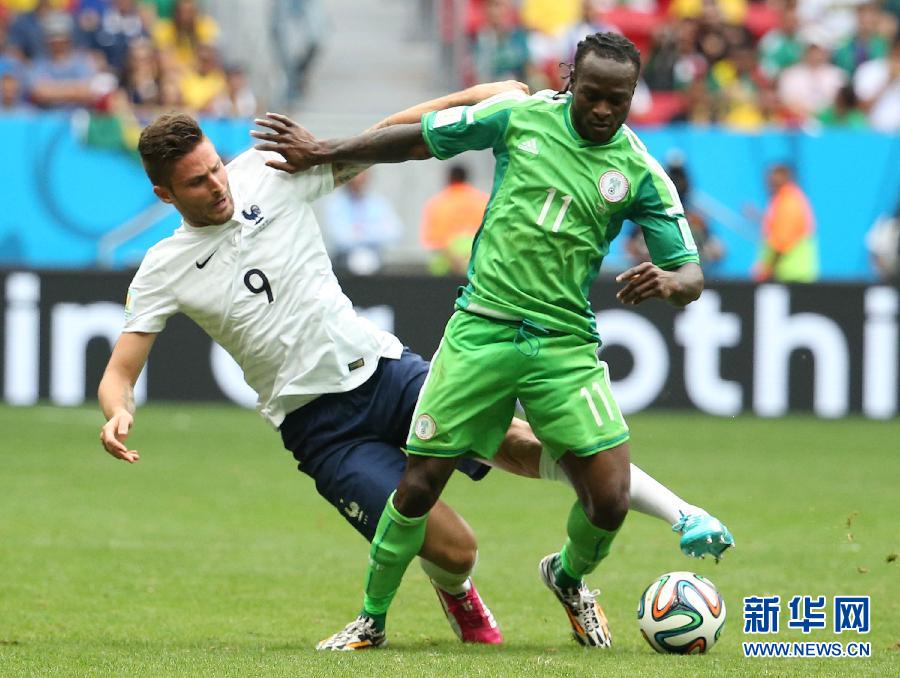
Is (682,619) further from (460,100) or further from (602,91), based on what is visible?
A: (460,100)

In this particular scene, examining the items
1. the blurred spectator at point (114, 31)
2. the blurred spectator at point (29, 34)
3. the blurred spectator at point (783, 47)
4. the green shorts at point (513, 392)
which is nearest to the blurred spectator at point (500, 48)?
the blurred spectator at point (783, 47)

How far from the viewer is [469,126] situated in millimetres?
6047

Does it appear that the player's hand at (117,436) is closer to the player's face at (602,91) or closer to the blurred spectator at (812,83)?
the player's face at (602,91)

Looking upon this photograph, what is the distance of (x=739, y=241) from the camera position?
17.8 m

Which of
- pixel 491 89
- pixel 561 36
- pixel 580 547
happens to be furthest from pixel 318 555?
pixel 561 36

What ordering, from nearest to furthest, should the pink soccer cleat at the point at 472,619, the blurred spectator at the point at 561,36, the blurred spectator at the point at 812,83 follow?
1. the pink soccer cleat at the point at 472,619
2. the blurred spectator at the point at 561,36
3. the blurred spectator at the point at 812,83

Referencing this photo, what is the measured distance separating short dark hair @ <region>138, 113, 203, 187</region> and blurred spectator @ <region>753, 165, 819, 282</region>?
1192cm

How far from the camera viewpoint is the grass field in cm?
592

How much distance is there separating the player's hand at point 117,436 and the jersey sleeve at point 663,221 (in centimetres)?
206

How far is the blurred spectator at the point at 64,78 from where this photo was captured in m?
18.0

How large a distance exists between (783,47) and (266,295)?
1501 cm

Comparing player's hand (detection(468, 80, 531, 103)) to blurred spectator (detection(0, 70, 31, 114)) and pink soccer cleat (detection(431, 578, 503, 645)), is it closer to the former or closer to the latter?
pink soccer cleat (detection(431, 578, 503, 645))

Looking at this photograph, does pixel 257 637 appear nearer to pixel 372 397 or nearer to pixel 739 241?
pixel 372 397

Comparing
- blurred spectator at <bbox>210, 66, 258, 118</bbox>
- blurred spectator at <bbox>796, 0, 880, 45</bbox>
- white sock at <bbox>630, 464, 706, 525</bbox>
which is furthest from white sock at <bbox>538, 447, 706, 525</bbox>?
blurred spectator at <bbox>796, 0, 880, 45</bbox>
